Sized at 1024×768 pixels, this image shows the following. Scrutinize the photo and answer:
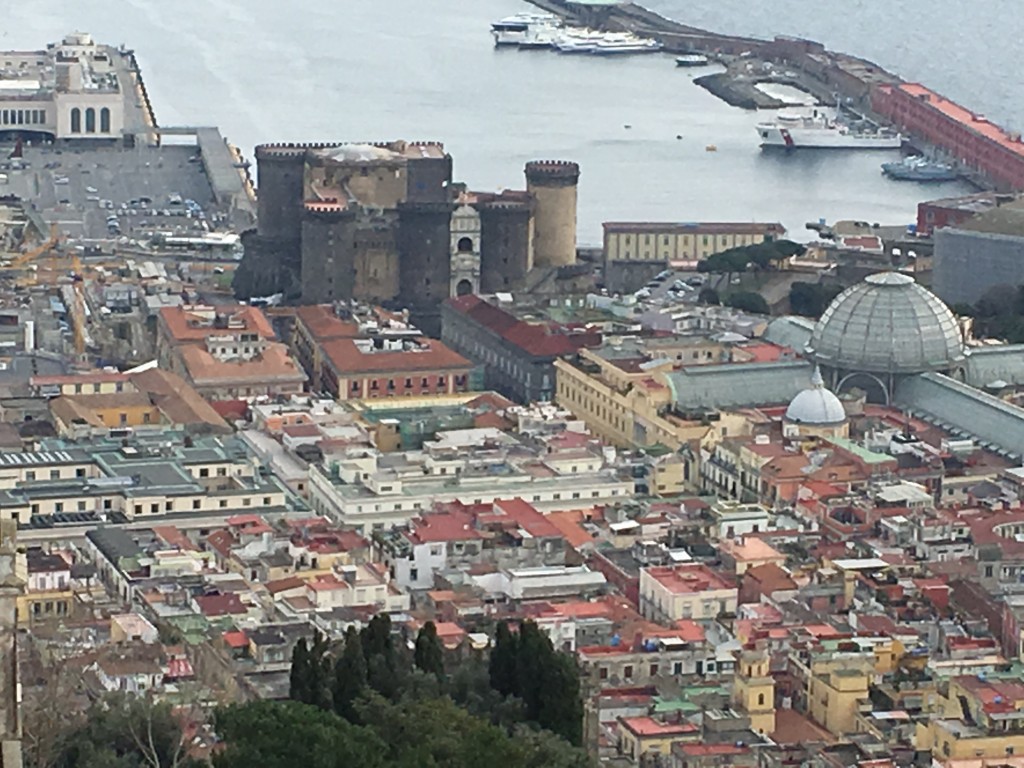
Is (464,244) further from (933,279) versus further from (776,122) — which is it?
(776,122)

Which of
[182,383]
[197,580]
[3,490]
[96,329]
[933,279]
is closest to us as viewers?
[197,580]

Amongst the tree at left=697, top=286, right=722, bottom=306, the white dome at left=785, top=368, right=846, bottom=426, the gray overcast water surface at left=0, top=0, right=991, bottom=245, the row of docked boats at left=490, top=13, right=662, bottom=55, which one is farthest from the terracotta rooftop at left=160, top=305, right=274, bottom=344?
the row of docked boats at left=490, top=13, right=662, bottom=55

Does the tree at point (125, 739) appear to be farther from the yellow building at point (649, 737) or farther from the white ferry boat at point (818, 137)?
the white ferry boat at point (818, 137)

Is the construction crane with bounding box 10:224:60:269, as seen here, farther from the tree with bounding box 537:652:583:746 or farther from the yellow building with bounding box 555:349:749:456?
the tree with bounding box 537:652:583:746

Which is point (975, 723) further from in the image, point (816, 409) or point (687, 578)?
point (816, 409)

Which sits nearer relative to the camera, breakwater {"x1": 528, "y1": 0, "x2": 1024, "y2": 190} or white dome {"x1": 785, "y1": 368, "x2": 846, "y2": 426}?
white dome {"x1": 785, "y1": 368, "x2": 846, "y2": 426}

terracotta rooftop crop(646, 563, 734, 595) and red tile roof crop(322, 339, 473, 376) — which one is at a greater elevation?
red tile roof crop(322, 339, 473, 376)

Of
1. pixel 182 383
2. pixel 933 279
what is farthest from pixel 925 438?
pixel 933 279
